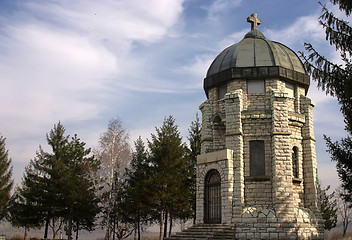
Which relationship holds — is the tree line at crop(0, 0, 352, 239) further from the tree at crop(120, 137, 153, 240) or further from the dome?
the dome

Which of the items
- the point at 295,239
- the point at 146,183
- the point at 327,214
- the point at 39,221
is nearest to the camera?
the point at 295,239

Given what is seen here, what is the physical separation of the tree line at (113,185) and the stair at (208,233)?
7.01 m

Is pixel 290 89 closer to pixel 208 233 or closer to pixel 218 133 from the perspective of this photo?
pixel 218 133

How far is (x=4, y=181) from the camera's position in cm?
2939

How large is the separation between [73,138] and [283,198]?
18.2m

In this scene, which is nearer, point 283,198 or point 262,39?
point 283,198

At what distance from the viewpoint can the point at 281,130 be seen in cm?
1706

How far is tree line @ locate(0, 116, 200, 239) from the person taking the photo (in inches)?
948

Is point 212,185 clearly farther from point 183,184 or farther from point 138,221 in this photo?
point 138,221

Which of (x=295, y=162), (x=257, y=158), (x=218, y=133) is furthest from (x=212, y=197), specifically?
(x=295, y=162)

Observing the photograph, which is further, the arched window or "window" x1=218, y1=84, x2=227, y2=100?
"window" x1=218, y1=84, x2=227, y2=100

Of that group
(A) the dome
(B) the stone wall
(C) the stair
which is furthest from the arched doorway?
(A) the dome

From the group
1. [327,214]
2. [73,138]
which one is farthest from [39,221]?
[327,214]

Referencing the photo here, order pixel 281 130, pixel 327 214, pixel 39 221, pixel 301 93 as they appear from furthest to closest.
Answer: pixel 327 214, pixel 39 221, pixel 301 93, pixel 281 130
